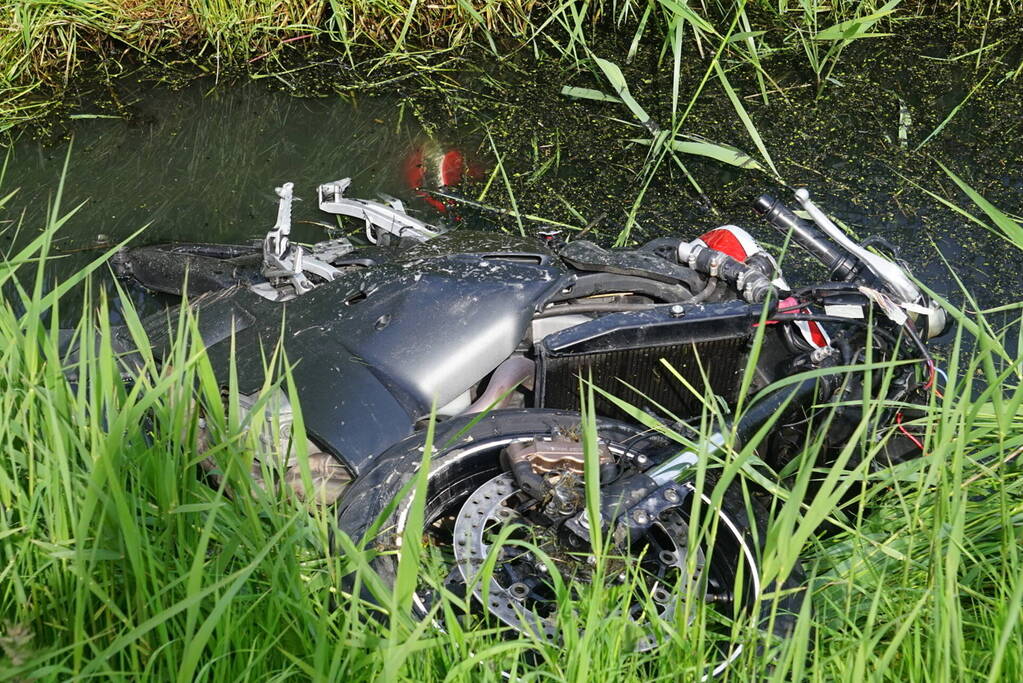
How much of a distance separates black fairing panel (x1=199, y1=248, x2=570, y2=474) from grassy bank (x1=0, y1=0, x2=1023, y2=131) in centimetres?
293

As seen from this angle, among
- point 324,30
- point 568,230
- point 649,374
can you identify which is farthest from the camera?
point 324,30

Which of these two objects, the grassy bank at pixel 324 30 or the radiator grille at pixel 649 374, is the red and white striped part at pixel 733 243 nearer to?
the radiator grille at pixel 649 374

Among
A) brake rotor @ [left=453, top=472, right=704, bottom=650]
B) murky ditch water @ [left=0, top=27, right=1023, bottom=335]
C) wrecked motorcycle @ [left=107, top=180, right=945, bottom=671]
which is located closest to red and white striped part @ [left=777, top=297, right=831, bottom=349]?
wrecked motorcycle @ [left=107, top=180, right=945, bottom=671]

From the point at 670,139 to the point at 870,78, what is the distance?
163 cm

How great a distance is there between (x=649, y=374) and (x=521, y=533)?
637 mm

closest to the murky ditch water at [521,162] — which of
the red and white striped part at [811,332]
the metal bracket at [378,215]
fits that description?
the metal bracket at [378,215]

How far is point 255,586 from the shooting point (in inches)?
78.7

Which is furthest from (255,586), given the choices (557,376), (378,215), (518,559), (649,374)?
(378,215)

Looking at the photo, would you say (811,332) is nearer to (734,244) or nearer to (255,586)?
(734,244)

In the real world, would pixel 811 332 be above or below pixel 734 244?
below

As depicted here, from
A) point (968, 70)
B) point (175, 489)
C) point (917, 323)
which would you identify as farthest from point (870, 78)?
point (175, 489)

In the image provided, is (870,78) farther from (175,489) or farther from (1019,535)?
(175,489)

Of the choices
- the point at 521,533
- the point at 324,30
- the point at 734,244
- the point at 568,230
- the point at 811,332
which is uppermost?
the point at 324,30

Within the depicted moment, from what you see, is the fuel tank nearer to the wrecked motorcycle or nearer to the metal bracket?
the wrecked motorcycle
